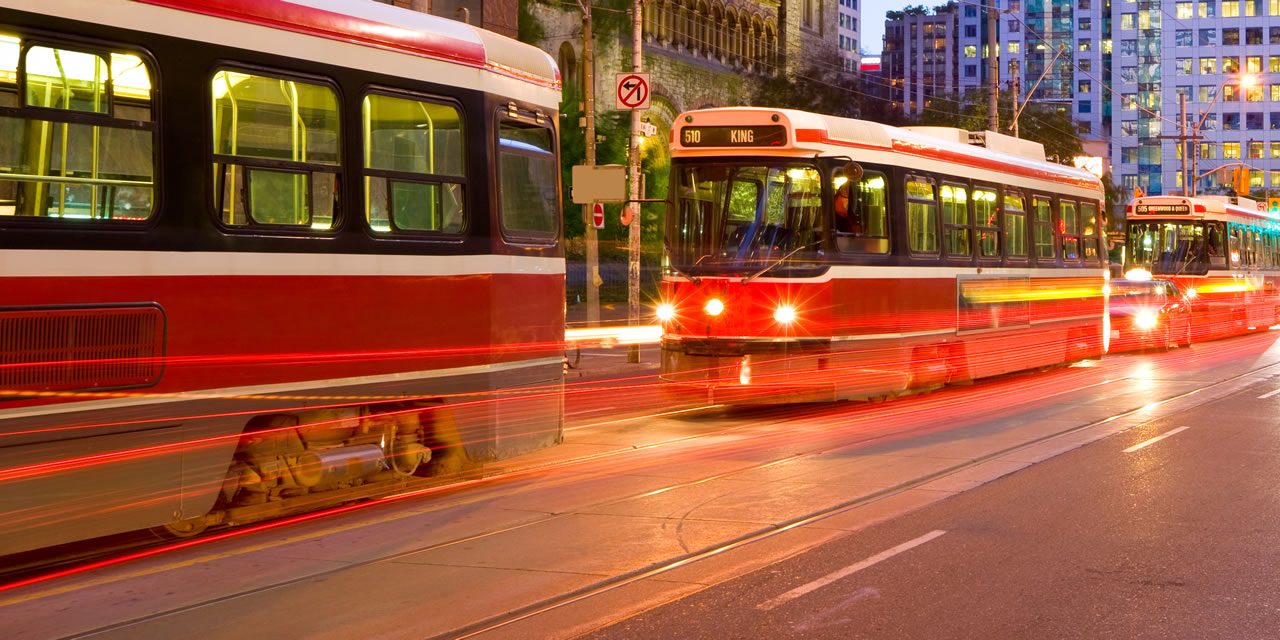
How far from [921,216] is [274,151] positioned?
35.9 feet

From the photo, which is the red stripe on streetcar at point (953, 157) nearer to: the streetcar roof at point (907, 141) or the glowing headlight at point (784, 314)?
the streetcar roof at point (907, 141)

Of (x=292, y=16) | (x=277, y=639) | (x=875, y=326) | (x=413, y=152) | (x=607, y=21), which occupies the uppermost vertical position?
(x=607, y=21)

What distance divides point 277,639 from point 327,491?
3850mm

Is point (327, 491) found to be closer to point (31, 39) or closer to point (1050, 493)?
point (31, 39)

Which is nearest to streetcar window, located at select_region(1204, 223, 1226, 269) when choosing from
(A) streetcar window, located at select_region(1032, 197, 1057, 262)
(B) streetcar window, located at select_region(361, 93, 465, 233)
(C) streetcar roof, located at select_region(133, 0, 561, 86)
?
(A) streetcar window, located at select_region(1032, 197, 1057, 262)

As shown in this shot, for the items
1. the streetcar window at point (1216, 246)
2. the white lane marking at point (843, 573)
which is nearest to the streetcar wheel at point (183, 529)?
the white lane marking at point (843, 573)

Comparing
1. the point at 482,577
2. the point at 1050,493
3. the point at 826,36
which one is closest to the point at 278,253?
the point at 482,577

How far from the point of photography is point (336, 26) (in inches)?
401

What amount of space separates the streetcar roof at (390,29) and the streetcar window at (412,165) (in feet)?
1.42

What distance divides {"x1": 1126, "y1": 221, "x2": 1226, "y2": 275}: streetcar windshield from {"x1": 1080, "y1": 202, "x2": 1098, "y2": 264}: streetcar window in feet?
40.6

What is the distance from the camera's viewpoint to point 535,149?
488 inches

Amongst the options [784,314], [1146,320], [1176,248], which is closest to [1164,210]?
[1176,248]

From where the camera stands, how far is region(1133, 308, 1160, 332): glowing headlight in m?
29.9

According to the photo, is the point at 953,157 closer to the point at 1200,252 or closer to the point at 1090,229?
the point at 1090,229
